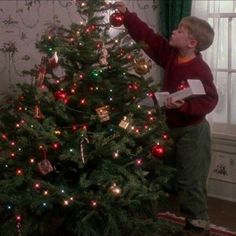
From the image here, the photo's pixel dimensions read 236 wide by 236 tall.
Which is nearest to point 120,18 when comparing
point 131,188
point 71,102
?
point 71,102

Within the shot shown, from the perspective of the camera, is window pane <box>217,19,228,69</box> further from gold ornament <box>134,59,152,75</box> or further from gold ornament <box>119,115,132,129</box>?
gold ornament <box>119,115,132,129</box>

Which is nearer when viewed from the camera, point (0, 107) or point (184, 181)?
point (0, 107)

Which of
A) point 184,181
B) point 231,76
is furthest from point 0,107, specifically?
point 231,76

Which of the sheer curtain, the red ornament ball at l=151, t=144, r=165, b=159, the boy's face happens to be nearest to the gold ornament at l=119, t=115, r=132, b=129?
the red ornament ball at l=151, t=144, r=165, b=159

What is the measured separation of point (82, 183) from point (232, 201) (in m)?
1.72

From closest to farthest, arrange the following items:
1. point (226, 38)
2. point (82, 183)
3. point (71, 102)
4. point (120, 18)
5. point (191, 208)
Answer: point (82, 183), point (71, 102), point (120, 18), point (191, 208), point (226, 38)

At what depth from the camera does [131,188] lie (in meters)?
2.29

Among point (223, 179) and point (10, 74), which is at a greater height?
point (10, 74)

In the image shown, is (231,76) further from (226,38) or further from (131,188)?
(131,188)

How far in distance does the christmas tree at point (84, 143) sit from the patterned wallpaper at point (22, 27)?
54 cm

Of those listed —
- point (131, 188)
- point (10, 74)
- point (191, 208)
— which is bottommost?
point (191, 208)

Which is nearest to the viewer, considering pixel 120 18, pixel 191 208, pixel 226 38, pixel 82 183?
pixel 82 183

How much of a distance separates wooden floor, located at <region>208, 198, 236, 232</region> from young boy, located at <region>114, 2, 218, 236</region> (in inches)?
13.3

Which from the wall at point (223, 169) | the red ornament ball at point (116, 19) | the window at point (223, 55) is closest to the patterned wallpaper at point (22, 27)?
the red ornament ball at point (116, 19)
